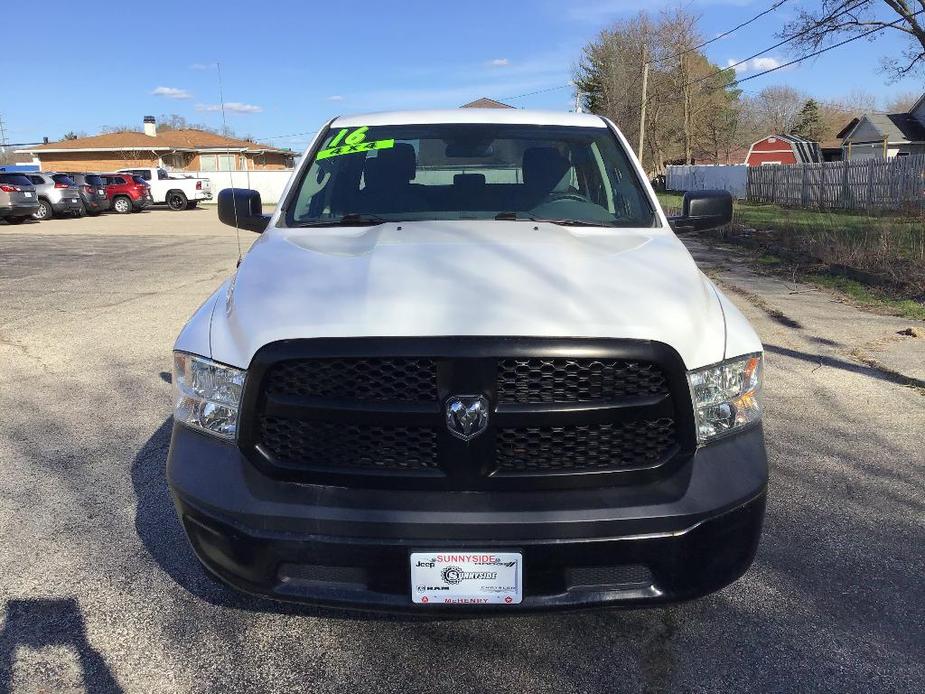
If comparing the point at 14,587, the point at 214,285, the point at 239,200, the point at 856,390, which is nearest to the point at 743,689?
the point at 14,587

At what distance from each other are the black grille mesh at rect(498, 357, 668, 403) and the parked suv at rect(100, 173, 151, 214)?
108 feet

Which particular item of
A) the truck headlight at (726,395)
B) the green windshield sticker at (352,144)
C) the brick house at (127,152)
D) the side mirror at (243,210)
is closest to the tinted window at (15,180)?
the side mirror at (243,210)

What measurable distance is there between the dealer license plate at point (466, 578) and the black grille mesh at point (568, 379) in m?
0.45

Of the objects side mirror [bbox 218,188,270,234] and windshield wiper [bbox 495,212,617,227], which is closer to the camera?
windshield wiper [bbox 495,212,617,227]

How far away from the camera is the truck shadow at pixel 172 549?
272cm

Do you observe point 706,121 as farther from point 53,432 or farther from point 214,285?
point 53,432

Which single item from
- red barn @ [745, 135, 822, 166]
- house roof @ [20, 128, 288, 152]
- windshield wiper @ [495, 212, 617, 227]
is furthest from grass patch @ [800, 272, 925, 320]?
red barn @ [745, 135, 822, 166]

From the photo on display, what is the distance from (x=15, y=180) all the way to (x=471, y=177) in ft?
84.9

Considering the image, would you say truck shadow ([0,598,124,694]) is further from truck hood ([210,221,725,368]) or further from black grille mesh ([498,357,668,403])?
black grille mesh ([498,357,668,403])

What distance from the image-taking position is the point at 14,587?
2908 mm

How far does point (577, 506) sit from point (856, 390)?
414cm

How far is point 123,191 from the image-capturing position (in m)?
31.5

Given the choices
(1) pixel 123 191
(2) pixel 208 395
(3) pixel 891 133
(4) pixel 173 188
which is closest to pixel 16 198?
(1) pixel 123 191

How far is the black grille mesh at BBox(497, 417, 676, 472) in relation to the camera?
222 cm
